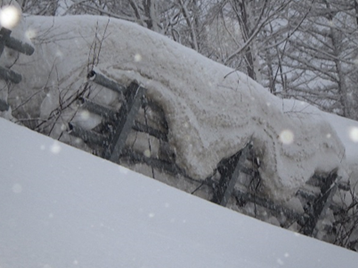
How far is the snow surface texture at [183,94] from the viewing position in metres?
3.20

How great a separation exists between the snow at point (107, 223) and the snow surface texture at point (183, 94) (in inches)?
56.1

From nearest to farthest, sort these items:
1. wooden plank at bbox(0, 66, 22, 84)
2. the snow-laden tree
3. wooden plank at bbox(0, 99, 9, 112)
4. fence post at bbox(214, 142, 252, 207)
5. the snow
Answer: the snow
wooden plank at bbox(0, 99, 9, 112)
wooden plank at bbox(0, 66, 22, 84)
fence post at bbox(214, 142, 252, 207)
the snow-laden tree

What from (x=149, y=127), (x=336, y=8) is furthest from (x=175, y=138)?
(x=336, y=8)

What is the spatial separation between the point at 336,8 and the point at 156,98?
769cm

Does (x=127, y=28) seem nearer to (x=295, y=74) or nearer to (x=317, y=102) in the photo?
(x=295, y=74)

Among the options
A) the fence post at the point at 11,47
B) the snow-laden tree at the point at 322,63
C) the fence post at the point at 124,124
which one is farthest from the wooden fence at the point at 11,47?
the snow-laden tree at the point at 322,63

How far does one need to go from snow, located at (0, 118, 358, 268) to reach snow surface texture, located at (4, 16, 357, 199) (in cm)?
142

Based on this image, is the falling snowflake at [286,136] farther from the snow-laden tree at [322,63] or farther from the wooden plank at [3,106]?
the snow-laden tree at [322,63]

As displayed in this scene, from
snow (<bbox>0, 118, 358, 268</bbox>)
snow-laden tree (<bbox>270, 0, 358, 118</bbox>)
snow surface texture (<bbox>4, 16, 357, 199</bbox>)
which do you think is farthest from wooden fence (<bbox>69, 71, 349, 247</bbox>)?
snow-laden tree (<bbox>270, 0, 358, 118</bbox>)

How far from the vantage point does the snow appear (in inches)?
33.6

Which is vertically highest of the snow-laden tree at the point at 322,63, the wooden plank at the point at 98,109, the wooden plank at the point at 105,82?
the snow-laden tree at the point at 322,63

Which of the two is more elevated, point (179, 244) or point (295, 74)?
point (295, 74)

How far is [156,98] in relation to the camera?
3541 mm

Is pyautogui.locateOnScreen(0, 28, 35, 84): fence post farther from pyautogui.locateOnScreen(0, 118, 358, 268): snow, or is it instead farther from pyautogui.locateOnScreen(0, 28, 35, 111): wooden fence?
pyautogui.locateOnScreen(0, 118, 358, 268): snow
